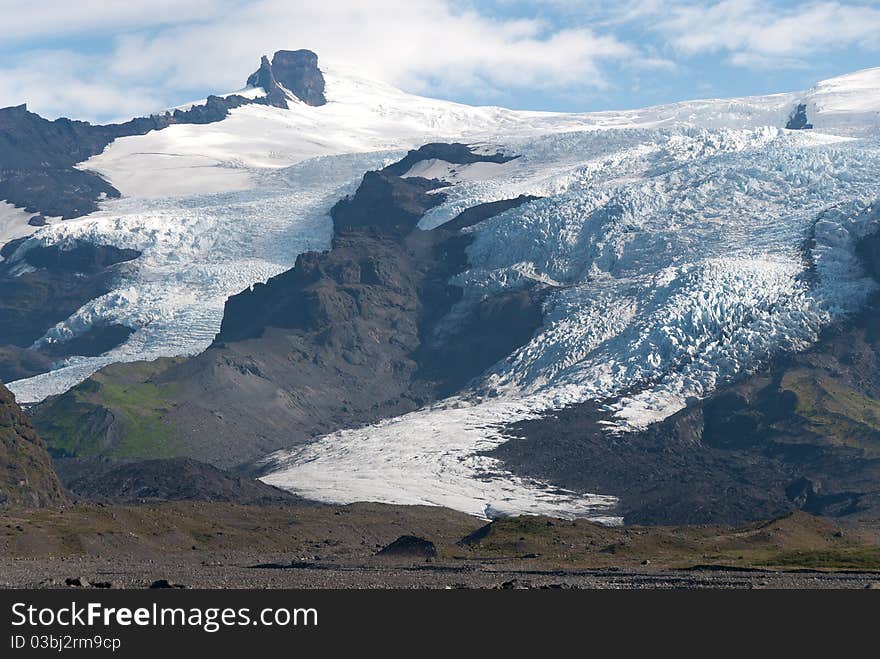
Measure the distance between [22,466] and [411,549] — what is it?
58106 mm

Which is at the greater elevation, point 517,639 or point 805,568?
point 517,639

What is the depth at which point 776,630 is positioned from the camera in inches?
2682

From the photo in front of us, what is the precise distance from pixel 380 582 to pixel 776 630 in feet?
102

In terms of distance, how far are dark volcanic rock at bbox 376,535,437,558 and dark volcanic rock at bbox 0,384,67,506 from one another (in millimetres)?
46244

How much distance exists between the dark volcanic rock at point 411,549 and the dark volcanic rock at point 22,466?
1821 inches

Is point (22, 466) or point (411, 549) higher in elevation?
point (22, 466)

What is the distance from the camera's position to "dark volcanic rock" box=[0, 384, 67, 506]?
165 meters

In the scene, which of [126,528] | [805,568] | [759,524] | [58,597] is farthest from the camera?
[759,524]

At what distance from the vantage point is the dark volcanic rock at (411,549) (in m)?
129

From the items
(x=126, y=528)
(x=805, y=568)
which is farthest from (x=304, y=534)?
(x=805, y=568)

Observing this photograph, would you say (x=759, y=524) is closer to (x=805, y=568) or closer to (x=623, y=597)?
(x=805, y=568)

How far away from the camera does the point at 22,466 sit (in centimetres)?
17162

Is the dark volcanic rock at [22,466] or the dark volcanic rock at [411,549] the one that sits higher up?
the dark volcanic rock at [22,466]

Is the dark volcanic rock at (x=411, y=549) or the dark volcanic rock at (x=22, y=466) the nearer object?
the dark volcanic rock at (x=411, y=549)
